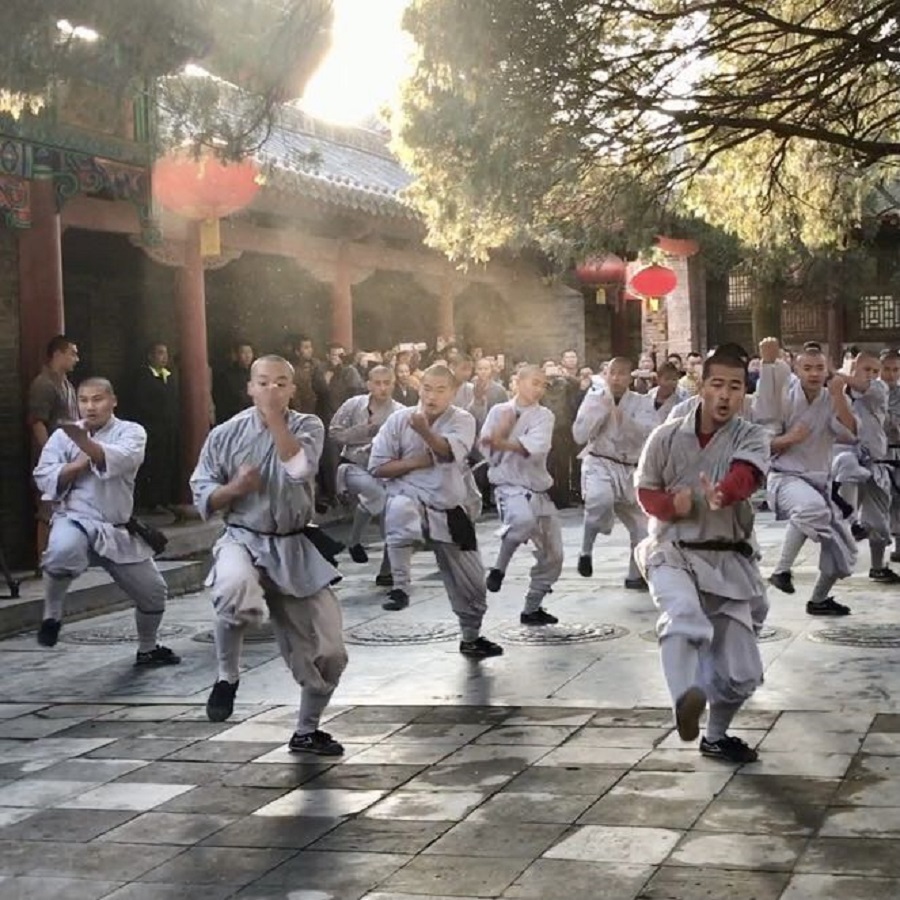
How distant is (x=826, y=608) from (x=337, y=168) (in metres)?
11.6

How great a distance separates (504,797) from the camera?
6004 millimetres

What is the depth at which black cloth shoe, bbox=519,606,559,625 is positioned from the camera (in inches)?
406

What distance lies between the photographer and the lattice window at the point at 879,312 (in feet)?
85.4

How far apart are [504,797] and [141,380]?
10480mm

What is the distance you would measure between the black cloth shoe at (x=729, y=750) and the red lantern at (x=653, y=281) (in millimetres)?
15360

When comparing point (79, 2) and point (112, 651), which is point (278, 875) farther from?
point (112, 651)

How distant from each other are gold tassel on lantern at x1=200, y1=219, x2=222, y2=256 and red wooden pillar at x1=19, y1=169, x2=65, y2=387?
1.93 metres

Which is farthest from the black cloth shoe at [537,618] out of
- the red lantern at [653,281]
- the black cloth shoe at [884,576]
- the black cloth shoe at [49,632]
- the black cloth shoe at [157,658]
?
the red lantern at [653,281]

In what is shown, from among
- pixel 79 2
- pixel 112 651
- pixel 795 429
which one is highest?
pixel 79 2

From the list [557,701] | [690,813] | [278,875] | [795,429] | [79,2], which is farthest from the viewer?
[795,429]

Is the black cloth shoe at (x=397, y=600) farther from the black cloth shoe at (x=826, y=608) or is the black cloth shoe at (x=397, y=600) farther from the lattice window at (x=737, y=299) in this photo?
the lattice window at (x=737, y=299)

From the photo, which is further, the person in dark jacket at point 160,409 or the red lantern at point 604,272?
the red lantern at point 604,272

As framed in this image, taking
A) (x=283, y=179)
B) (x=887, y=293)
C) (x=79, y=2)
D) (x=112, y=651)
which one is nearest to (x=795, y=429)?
(x=112, y=651)

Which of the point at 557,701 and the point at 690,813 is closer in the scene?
the point at 690,813
